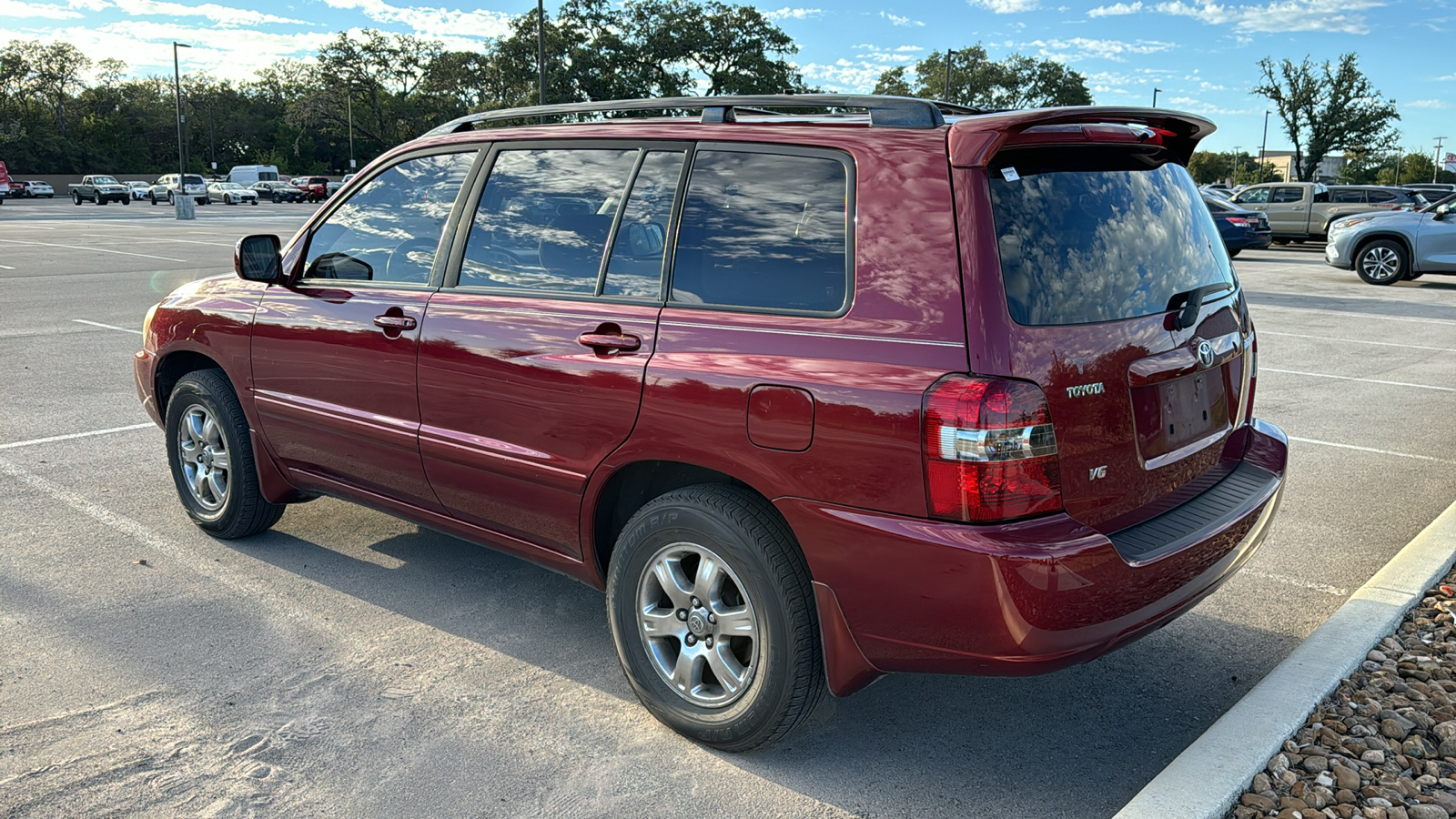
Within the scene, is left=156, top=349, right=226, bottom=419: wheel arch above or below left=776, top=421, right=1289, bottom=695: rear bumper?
above

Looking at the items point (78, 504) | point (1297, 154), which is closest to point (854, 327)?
point (78, 504)

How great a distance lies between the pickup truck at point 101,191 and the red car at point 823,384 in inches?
2570

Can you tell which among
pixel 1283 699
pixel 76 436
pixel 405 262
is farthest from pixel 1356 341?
pixel 76 436

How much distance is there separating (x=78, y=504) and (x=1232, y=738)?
17.2ft

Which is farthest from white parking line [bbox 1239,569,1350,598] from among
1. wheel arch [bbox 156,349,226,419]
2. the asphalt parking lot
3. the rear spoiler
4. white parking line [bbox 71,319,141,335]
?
white parking line [bbox 71,319,141,335]

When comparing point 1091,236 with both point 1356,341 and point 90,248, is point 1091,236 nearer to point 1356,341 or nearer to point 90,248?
point 1356,341

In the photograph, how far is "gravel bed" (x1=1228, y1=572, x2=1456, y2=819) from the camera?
9.36ft

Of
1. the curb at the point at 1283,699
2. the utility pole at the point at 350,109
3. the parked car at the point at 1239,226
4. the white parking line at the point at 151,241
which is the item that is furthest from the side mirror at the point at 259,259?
the utility pole at the point at 350,109

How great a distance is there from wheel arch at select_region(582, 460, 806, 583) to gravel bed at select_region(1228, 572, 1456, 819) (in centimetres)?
173

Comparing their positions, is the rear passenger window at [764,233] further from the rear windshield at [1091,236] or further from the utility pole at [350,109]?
the utility pole at [350,109]

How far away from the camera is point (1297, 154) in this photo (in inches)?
2251

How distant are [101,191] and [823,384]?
67136 millimetres

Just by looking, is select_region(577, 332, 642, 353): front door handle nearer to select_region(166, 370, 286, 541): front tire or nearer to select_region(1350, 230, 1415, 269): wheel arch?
select_region(166, 370, 286, 541): front tire

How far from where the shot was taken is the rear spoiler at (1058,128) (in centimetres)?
277
